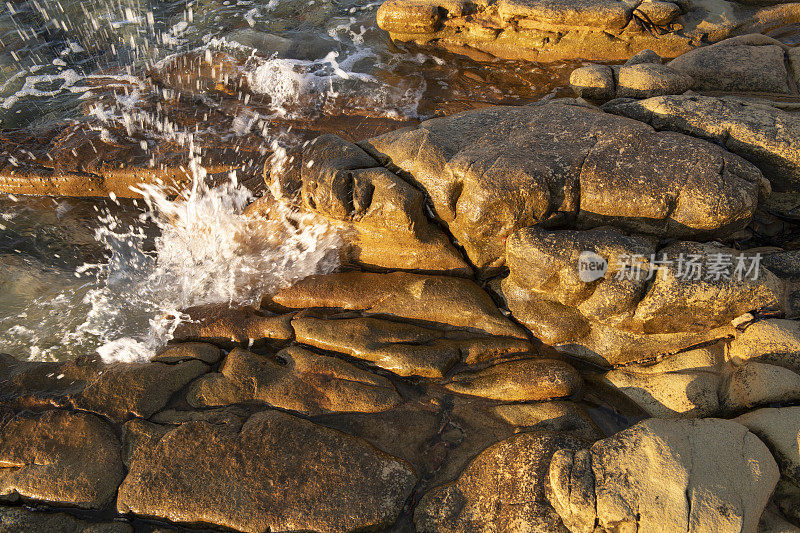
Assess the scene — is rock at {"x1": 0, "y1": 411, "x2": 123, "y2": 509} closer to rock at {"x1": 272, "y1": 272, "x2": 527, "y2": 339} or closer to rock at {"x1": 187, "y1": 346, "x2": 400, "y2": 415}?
rock at {"x1": 187, "y1": 346, "x2": 400, "y2": 415}

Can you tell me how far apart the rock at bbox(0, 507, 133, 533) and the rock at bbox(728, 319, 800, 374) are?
15.0ft

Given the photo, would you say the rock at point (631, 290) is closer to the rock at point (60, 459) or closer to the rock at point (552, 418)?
the rock at point (552, 418)

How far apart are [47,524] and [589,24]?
29.6ft

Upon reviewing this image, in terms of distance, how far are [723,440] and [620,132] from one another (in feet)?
9.14

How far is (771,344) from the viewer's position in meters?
3.80

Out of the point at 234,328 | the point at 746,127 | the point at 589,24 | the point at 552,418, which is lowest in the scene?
the point at 552,418

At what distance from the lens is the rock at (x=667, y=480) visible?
116 inches

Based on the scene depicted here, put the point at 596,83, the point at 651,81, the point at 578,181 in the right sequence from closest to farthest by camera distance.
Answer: the point at 578,181 → the point at 651,81 → the point at 596,83

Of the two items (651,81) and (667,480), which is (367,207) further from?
(651,81)

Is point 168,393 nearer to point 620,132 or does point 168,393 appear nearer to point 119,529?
point 119,529

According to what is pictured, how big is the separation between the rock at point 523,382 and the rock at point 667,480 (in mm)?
681

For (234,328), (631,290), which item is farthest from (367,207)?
(631,290)

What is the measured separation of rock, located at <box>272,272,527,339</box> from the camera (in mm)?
4559

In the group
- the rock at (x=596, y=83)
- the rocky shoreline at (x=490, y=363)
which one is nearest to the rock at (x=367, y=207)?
the rocky shoreline at (x=490, y=363)
